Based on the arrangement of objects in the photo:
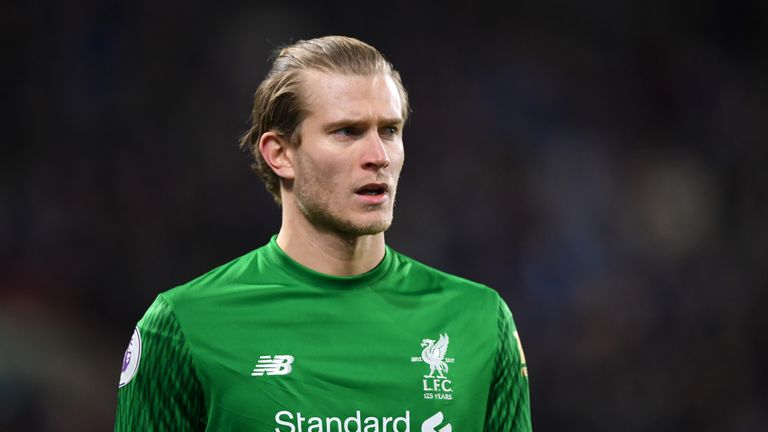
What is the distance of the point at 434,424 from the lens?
276cm

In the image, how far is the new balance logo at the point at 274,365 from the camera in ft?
9.07

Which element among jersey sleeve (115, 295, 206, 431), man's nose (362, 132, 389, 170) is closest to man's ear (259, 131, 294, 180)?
man's nose (362, 132, 389, 170)

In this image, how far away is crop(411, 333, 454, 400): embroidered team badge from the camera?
2.80m

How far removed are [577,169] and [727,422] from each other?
226cm

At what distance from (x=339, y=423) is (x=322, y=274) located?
0.46 m

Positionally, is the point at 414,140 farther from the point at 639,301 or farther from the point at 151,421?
the point at 151,421

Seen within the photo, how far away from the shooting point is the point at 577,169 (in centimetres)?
783

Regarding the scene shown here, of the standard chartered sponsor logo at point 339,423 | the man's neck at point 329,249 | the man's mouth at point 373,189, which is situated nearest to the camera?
the standard chartered sponsor logo at point 339,423

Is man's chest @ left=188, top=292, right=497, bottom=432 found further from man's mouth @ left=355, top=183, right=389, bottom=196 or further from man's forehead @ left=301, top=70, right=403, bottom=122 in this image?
man's forehead @ left=301, top=70, right=403, bottom=122

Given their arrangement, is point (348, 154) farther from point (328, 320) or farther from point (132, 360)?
point (132, 360)

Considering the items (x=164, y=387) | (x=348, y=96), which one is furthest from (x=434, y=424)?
(x=348, y=96)

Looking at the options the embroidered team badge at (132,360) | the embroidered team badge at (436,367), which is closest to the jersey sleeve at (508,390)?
the embroidered team badge at (436,367)

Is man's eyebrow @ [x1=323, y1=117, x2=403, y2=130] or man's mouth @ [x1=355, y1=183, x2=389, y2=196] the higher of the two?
man's eyebrow @ [x1=323, y1=117, x2=403, y2=130]

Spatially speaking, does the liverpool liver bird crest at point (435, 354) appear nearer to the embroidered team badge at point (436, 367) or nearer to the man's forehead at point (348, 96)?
the embroidered team badge at point (436, 367)
